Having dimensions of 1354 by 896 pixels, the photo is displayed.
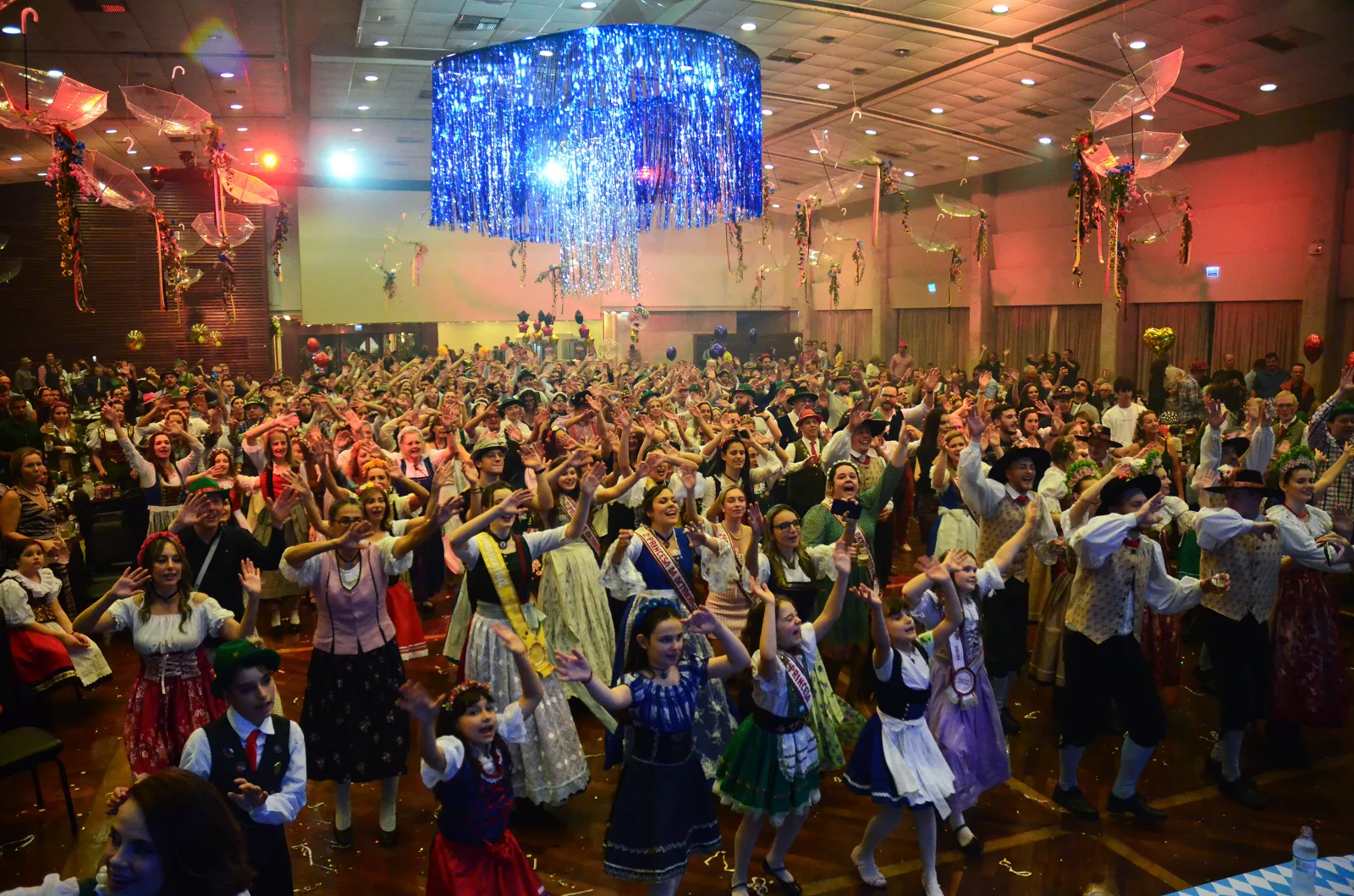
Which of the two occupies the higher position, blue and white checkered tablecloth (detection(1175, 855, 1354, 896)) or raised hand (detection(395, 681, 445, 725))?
raised hand (detection(395, 681, 445, 725))

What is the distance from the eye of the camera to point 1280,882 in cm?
321

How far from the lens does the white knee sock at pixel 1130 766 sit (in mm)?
4027

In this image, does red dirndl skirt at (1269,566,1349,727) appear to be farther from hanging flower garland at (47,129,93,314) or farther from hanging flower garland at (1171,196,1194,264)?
hanging flower garland at (1171,196,1194,264)

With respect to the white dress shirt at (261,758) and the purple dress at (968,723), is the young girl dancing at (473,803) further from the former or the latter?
the purple dress at (968,723)

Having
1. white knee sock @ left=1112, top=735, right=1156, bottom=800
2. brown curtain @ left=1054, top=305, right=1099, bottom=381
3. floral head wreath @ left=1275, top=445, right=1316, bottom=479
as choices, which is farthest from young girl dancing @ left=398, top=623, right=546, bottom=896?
brown curtain @ left=1054, top=305, right=1099, bottom=381

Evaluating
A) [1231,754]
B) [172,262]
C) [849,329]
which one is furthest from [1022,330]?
[1231,754]

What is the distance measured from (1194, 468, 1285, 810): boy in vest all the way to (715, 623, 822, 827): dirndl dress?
210cm

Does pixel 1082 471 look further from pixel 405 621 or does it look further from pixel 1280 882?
pixel 405 621

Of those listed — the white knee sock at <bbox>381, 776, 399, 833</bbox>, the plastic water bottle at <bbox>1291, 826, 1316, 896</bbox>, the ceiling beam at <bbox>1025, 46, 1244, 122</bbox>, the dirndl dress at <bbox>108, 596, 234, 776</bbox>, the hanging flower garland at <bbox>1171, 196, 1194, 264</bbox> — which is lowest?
the white knee sock at <bbox>381, 776, 399, 833</bbox>

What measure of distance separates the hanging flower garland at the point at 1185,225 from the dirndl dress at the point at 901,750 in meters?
9.21

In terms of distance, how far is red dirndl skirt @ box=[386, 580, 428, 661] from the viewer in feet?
17.8

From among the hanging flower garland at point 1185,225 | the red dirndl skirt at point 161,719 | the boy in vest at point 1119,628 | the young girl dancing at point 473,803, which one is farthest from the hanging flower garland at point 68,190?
the hanging flower garland at point 1185,225

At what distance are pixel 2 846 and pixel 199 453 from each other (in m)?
3.20

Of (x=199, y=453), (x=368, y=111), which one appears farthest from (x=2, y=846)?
(x=368, y=111)
